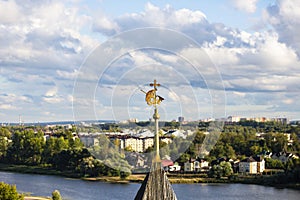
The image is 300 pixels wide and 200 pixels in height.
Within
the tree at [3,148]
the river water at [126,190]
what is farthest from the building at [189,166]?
the tree at [3,148]

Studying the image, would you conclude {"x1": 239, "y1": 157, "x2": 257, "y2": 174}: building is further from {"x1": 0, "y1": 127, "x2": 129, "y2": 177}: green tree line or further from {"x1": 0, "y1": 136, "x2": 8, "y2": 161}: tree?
{"x1": 0, "y1": 136, "x2": 8, "y2": 161}: tree

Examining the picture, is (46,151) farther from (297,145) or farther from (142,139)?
(142,139)

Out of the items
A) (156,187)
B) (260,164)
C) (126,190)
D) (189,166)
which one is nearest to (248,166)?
(260,164)

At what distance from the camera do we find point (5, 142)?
1797 inches

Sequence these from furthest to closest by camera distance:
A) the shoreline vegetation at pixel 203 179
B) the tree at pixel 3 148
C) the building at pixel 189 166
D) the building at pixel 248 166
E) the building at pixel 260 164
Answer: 1. the tree at pixel 3 148
2. the building at pixel 189 166
3. the building at pixel 260 164
4. the building at pixel 248 166
5. the shoreline vegetation at pixel 203 179

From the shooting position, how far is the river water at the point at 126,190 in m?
23.2

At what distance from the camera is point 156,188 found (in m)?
4.50

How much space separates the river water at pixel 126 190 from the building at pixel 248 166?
158 inches

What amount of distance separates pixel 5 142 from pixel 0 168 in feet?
23.6

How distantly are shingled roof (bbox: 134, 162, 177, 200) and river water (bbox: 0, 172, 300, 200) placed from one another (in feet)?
58.3

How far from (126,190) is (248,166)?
33.1 feet

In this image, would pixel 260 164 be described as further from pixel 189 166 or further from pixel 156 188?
pixel 156 188

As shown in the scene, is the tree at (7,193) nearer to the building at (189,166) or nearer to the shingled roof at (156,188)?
the shingled roof at (156,188)

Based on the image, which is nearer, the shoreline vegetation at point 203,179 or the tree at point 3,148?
the shoreline vegetation at point 203,179
